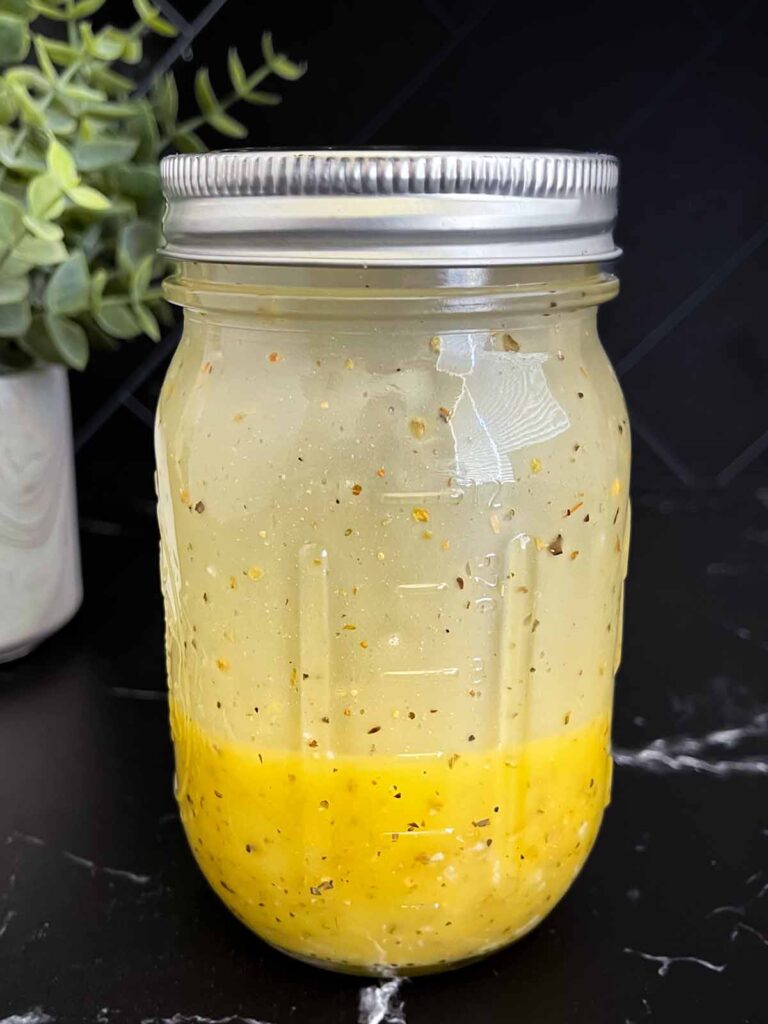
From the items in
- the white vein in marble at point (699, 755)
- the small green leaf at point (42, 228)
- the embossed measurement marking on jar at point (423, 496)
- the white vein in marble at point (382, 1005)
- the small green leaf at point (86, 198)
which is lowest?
the white vein in marble at point (382, 1005)

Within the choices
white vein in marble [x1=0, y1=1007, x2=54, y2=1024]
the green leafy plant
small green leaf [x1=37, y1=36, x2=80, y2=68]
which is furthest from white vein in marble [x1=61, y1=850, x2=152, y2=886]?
small green leaf [x1=37, y1=36, x2=80, y2=68]

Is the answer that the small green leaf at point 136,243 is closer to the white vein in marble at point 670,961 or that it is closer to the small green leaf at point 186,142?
the small green leaf at point 186,142

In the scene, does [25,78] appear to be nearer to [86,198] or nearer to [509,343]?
[86,198]

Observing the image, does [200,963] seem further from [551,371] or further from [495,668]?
[551,371]

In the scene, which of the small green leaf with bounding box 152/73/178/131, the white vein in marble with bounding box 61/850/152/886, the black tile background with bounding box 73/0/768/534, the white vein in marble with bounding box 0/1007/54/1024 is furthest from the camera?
the black tile background with bounding box 73/0/768/534

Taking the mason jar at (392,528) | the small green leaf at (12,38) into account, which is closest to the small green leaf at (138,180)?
the small green leaf at (12,38)

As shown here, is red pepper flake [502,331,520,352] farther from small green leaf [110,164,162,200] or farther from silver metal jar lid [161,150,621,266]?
small green leaf [110,164,162,200]

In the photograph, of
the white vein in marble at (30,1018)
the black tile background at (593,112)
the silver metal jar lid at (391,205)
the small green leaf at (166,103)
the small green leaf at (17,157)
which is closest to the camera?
the silver metal jar lid at (391,205)
